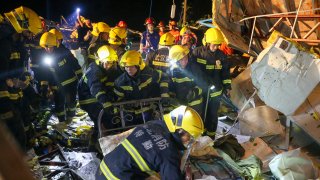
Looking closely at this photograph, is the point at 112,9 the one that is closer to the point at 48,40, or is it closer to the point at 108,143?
the point at 48,40

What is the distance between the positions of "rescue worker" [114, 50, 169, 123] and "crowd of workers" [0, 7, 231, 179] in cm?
1

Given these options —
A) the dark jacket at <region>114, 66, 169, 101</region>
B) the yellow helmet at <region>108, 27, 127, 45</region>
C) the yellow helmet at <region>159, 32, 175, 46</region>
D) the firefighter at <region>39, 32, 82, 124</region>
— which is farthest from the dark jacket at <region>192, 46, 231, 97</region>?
the firefighter at <region>39, 32, 82, 124</region>

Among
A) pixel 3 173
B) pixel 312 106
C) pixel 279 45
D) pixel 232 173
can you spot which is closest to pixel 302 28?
pixel 279 45

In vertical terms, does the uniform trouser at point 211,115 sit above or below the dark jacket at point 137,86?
below

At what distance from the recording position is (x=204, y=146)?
4.39 metres

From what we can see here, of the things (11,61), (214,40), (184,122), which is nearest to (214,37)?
(214,40)

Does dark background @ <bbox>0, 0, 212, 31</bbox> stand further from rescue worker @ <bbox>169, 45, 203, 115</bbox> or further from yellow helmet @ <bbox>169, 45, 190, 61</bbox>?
yellow helmet @ <bbox>169, 45, 190, 61</bbox>

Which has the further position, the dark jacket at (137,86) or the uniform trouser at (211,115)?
the uniform trouser at (211,115)

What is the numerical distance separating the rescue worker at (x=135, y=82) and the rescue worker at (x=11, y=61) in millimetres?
1446

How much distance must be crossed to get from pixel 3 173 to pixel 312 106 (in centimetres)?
504

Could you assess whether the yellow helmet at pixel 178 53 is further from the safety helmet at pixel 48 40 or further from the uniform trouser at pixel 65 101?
the safety helmet at pixel 48 40

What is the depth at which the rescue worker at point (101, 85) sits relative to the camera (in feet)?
15.1

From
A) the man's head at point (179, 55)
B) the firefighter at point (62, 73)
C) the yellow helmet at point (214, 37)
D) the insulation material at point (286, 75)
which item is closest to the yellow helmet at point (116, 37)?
the firefighter at point (62, 73)

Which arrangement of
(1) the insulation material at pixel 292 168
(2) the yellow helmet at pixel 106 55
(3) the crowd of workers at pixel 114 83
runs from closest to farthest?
(3) the crowd of workers at pixel 114 83
(1) the insulation material at pixel 292 168
(2) the yellow helmet at pixel 106 55
